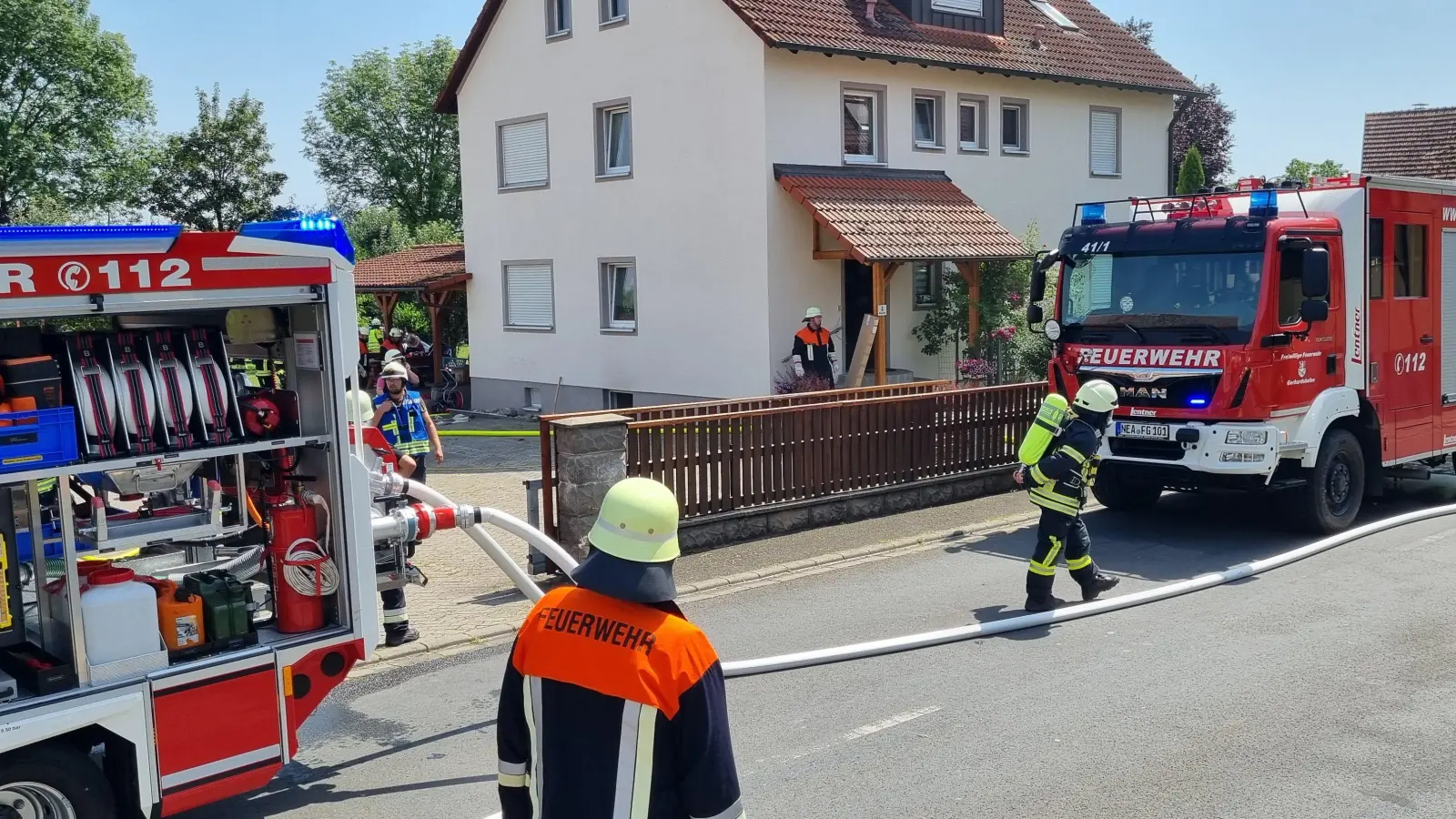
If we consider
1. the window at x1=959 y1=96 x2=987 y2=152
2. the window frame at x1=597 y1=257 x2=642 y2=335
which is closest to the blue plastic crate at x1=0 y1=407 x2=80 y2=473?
the window frame at x1=597 y1=257 x2=642 y2=335

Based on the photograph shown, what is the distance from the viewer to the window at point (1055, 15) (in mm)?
24714

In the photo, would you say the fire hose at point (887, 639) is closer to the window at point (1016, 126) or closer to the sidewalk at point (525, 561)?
the sidewalk at point (525, 561)

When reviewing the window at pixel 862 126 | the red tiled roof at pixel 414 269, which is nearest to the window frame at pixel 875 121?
the window at pixel 862 126

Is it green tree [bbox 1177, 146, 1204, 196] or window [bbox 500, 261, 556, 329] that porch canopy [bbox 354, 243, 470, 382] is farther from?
green tree [bbox 1177, 146, 1204, 196]

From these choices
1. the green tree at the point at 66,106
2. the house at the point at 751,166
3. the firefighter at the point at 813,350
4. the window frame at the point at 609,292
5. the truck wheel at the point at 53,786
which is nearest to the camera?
the truck wheel at the point at 53,786

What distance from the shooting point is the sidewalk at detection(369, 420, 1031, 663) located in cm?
862

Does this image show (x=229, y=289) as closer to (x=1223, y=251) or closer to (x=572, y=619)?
(x=572, y=619)

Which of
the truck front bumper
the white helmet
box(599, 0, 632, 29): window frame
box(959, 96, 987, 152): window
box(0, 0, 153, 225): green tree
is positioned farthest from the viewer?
box(0, 0, 153, 225): green tree

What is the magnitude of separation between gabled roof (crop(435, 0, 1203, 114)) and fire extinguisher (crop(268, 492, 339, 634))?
13987mm

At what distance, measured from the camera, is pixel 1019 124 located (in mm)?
22984

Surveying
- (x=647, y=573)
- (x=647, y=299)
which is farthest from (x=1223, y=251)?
(x=647, y=299)

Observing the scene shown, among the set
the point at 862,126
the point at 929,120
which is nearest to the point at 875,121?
the point at 862,126

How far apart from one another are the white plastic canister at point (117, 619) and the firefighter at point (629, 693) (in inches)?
97.5

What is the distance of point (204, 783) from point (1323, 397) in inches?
358
